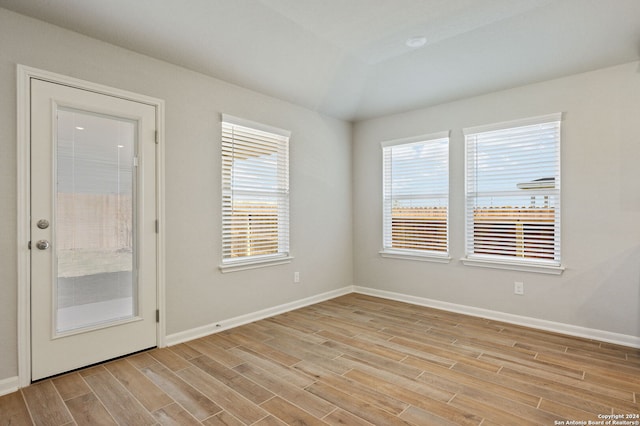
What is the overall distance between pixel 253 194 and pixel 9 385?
98.0 inches

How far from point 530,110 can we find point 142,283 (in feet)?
13.7

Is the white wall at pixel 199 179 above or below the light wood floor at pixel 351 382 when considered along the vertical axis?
A: above

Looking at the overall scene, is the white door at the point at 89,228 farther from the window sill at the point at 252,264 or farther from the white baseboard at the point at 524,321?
the white baseboard at the point at 524,321

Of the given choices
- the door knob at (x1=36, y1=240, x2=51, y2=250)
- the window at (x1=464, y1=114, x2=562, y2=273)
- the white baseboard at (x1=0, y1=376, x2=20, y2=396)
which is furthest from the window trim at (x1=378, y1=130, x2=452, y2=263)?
the white baseboard at (x1=0, y1=376, x2=20, y2=396)

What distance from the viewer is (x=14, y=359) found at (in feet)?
7.91

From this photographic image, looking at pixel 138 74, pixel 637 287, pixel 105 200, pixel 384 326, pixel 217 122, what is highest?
pixel 138 74

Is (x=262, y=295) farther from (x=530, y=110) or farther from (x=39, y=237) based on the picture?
(x=530, y=110)

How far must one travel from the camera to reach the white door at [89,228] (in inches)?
100.0

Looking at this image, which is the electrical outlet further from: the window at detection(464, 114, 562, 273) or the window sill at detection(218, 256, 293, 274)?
the window sill at detection(218, 256, 293, 274)

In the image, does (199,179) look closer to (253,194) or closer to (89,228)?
(253,194)

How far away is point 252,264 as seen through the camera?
12.9 feet

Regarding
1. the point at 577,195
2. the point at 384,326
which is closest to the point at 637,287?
the point at 577,195

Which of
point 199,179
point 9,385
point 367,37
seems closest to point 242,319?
point 199,179

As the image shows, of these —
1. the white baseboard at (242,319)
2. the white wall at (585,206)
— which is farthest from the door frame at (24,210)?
the white wall at (585,206)
